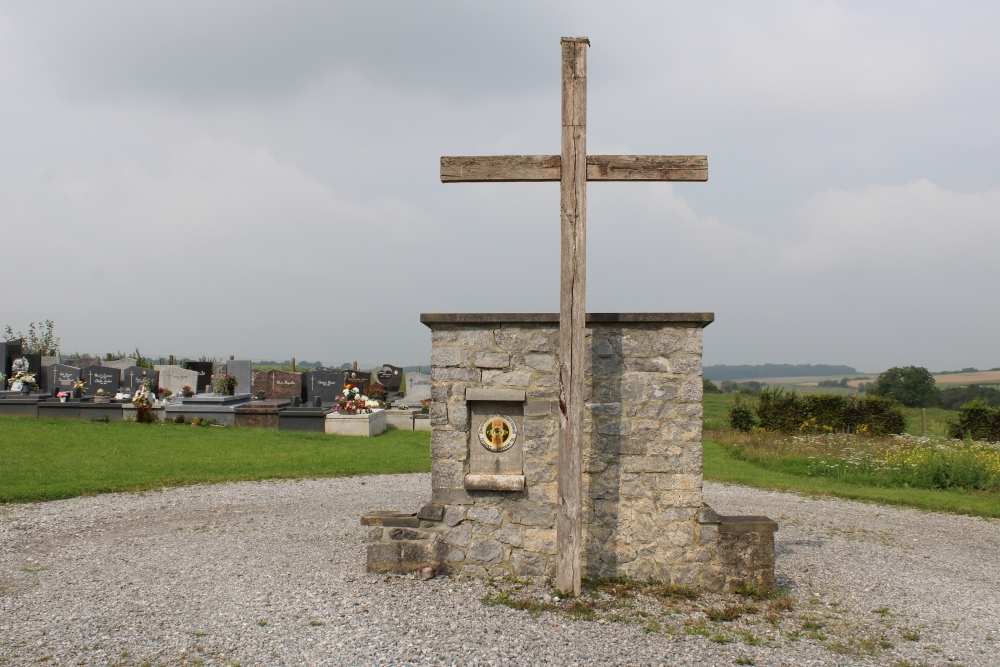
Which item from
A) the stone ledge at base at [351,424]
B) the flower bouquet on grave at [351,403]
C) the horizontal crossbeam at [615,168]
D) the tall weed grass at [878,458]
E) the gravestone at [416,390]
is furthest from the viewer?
the gravestone at [416,390]

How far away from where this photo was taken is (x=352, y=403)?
54.7 feet

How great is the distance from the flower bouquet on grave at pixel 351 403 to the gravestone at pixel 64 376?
8.40 metres

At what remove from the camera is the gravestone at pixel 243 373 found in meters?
21.0

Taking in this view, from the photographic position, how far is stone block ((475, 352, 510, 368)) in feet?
19.9

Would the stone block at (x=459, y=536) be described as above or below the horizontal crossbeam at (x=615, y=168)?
below

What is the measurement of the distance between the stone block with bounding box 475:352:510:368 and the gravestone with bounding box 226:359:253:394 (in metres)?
16.4

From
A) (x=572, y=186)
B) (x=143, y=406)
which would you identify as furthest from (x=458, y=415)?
(x=143, y=406)

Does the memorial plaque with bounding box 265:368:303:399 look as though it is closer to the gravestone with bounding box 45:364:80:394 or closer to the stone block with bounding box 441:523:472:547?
the gravestone with bounding box 45:364:80:394

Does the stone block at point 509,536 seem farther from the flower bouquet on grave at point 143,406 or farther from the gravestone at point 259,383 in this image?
the gravestone at point 259,383

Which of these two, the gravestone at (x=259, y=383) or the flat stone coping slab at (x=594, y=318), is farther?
the gravestone at (x=259, y=383)

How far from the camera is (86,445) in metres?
13.6

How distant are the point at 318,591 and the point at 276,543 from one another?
1.79m

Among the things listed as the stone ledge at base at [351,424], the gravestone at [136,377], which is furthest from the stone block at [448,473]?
the gravestone at [136,377]

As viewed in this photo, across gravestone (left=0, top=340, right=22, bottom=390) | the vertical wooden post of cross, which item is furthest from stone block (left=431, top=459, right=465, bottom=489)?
gravestone (left=0, top=340, right=22, bottom=390)
